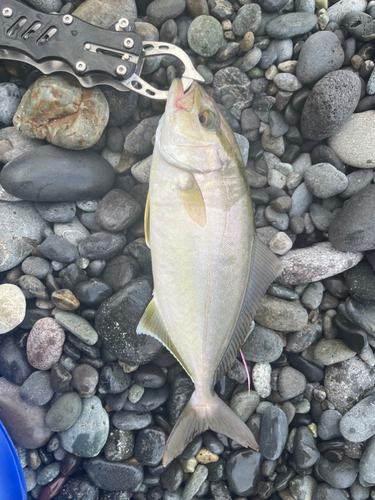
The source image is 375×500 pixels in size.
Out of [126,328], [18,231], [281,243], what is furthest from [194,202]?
[18,231]

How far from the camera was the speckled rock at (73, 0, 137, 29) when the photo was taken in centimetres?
270

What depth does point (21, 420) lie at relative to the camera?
2.68m

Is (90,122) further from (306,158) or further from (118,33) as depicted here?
(306,158)

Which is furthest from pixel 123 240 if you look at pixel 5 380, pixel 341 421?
pixel 341 421

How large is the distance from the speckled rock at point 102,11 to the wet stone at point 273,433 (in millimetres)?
3517

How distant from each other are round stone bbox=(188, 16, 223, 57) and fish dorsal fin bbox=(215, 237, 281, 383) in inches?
69.6

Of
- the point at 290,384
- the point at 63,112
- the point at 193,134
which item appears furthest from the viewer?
the point at 290,384

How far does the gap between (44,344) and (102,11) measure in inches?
109

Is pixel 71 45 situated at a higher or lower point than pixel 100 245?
higher

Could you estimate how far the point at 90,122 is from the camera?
2.64 metres

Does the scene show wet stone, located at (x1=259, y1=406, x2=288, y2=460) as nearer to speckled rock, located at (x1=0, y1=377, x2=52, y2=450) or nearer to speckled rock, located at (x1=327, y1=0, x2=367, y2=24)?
speckled rock, located at (x1=0, y1=377, x2=52, y2=450)

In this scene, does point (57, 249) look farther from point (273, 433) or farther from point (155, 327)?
point (273, 433)

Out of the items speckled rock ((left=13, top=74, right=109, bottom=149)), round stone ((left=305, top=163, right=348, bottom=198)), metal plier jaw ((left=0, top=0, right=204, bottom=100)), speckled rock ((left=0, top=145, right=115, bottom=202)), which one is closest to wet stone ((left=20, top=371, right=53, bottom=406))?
speckled rock ((left=0, top=145, right=115, bottom=202))

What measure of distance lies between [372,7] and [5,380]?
4.53m
